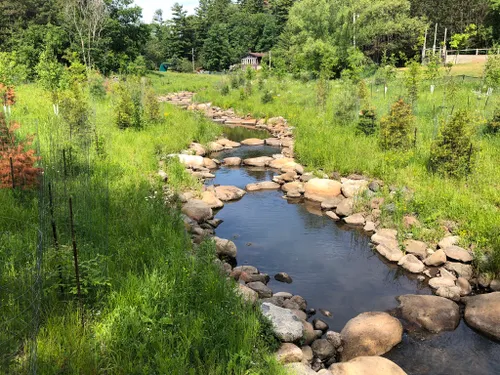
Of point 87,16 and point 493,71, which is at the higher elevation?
point 87,16

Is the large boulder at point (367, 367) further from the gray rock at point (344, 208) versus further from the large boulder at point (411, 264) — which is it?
the gray rock at point (344, 208)

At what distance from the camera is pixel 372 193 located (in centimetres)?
1020

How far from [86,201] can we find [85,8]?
118 ft

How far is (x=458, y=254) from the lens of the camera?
7.48 m

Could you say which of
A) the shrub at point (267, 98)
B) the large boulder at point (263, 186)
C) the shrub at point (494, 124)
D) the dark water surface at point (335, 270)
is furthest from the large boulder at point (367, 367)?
the shrub at point (267, 98)

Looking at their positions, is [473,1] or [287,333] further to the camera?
[473,1]

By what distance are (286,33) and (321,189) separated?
132 feet

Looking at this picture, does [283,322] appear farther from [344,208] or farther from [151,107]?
[151,107]

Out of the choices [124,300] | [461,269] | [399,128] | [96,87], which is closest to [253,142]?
[399,128]

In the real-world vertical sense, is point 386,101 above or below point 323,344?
above

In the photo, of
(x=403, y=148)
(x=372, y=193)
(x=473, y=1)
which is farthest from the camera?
(x=473, y=1)

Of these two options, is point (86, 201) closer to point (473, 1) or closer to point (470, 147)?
point (470, 147)

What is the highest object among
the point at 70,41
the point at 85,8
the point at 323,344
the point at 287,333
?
the point at 85,8

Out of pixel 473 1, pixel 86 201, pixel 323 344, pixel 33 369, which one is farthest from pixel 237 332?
pixel 473 1
